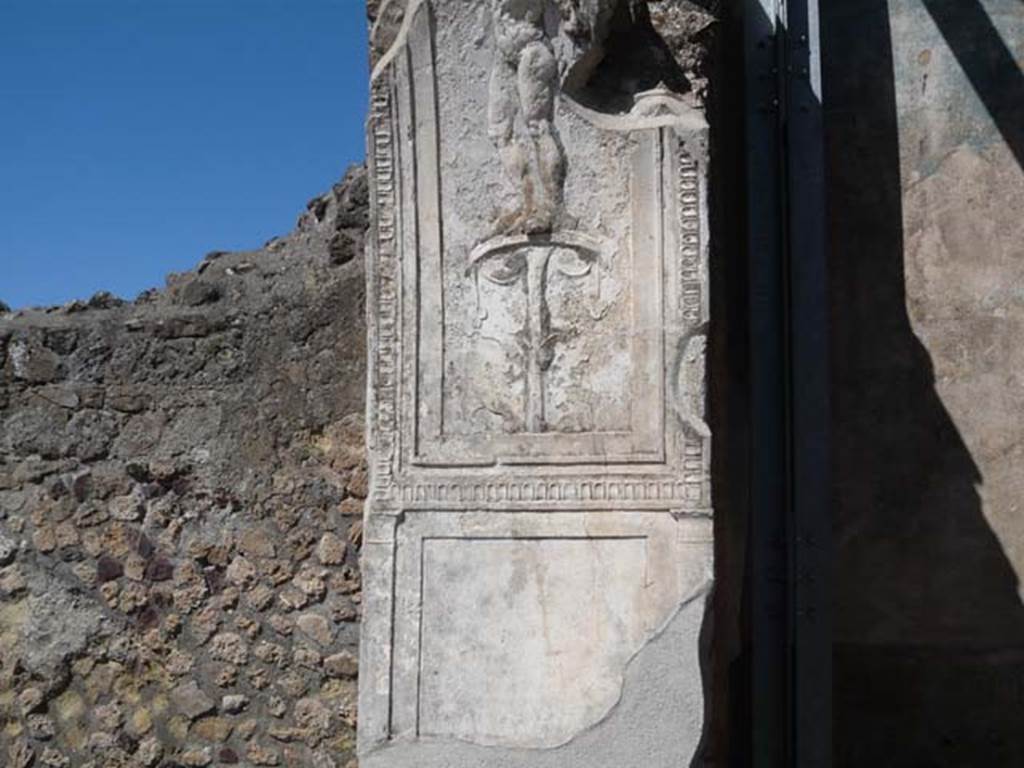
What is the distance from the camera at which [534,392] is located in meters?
3.60

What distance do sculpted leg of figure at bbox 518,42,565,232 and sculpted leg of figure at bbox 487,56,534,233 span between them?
0.09 feet

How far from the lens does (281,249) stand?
4.58 metres

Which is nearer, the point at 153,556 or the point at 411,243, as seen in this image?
the point at 411,243

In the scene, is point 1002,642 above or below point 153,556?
below

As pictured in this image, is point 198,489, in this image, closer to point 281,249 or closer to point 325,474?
point 325,474

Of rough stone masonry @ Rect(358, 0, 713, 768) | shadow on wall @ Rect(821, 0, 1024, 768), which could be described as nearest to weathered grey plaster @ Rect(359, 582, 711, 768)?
rough stone masonry @ Rect(358, 0, 713, 768)

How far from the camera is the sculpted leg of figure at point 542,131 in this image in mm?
3645

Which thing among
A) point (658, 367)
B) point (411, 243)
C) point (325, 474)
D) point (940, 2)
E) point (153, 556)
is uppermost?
point (940, 2)

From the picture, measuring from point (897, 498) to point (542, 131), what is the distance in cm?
175

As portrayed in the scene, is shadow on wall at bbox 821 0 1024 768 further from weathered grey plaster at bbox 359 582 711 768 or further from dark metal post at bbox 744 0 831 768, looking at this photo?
weathered grey plaster at bbox 359 582 711 768

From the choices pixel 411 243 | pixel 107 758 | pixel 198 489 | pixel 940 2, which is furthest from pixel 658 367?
pixel 107 758

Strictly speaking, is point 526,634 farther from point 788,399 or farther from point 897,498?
point 897,498

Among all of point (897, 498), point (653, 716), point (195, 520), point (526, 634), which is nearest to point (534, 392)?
point (526, 634)

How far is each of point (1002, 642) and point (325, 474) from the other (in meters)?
2.20
